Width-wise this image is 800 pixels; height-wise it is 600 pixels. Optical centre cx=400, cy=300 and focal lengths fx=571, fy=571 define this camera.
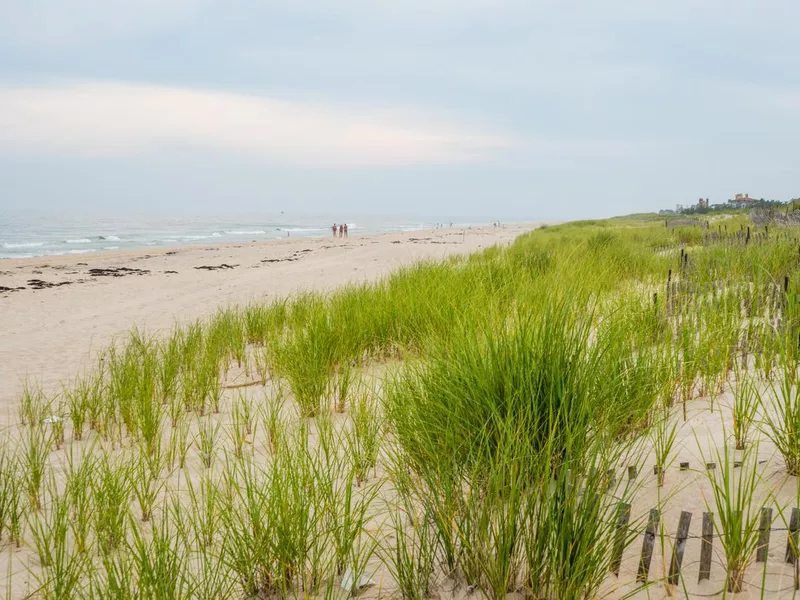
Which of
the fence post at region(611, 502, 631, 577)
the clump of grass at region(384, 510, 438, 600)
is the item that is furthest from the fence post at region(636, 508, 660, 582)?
the clump of grass at region(384, 510, 438, 600)

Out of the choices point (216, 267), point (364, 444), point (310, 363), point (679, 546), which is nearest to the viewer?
point (679, 546)

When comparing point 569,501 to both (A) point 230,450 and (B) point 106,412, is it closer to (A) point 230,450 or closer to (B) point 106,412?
(A) point 230,450

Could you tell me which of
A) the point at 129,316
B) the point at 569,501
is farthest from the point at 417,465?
the point at 129,316

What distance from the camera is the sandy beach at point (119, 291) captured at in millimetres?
7199

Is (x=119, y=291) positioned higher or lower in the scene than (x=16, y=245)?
lower

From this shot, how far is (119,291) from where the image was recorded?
13.7 meters

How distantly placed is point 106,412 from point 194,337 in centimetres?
168

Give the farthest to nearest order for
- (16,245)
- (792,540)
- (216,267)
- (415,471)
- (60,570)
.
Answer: (16,245) → (216,267) → (415,471) → (60,570) → (792,540)

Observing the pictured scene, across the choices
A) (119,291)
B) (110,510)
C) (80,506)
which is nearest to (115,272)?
(119,291)

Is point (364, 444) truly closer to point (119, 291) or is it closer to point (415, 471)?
point (415, 471)

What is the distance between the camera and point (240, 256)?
Answer: 77.7 ft

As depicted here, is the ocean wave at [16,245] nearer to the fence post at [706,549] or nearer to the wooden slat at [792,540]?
the fence post at [706,549]

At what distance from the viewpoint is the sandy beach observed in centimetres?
720

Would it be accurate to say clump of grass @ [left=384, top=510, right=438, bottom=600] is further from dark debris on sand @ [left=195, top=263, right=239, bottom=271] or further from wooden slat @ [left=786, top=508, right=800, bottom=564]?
dark debris on sand @ [left=195, top=263, right=239, bottom=271]
